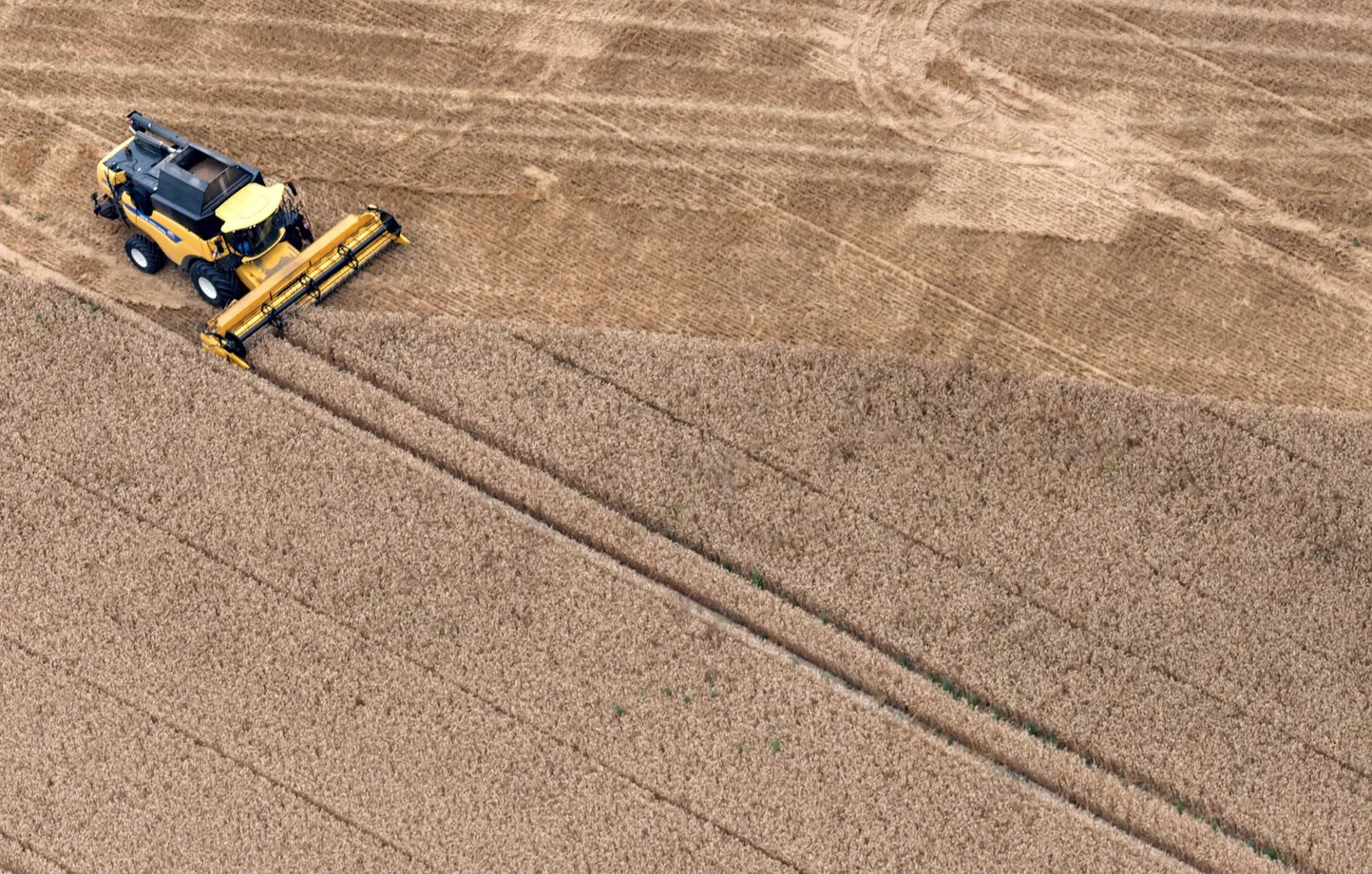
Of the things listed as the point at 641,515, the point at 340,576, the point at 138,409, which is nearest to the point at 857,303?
the point at 641,515

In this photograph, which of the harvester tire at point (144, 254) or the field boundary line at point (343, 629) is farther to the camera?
the harvester tire at point (144, 254)

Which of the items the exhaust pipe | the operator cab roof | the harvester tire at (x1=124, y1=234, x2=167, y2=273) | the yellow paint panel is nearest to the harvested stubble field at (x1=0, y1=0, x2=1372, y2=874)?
the harvester tire at (x1=124, y1=234, x2=167, y2=273)

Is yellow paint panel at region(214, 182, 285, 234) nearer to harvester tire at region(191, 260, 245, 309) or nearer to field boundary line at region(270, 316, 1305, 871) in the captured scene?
harvester tire at region(191, 260, 245, 309)

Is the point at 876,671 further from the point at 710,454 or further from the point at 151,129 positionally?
the point at 151,129

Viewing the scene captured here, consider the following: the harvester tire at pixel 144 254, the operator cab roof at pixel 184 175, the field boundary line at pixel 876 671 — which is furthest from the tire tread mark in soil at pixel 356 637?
the harvester tire at pixel 144 254

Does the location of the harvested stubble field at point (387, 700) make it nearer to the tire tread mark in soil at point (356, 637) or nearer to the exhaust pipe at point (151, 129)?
the tire tread mark in soil at point (356, 637)

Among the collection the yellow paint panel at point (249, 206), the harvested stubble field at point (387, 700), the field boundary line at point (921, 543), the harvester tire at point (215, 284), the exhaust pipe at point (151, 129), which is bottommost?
the harvested stubble field at point (387, 700)

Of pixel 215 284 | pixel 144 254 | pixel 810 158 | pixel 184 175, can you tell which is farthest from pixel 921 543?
pixel 144 254
